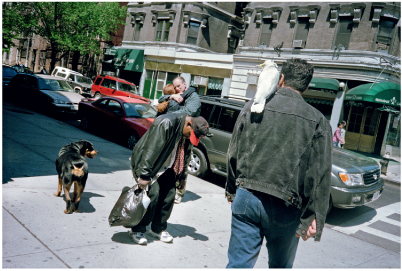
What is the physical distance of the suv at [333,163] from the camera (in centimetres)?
619

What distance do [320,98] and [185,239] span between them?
17.1m

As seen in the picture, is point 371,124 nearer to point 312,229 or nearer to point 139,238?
point 139,238

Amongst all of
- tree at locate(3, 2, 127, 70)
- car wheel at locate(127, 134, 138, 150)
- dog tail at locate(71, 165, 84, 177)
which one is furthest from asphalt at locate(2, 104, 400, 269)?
tree at locate(3, 2, 127, 70)

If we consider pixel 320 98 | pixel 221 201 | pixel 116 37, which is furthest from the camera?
pixel 116 37

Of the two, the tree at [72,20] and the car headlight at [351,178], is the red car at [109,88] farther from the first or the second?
the car headlight at [351,178]

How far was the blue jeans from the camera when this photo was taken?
91.4 inches

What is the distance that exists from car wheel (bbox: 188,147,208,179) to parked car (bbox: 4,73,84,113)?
6.88m

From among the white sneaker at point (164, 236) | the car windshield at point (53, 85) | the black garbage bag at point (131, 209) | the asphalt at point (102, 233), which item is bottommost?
the asphalt at point (102, 233)

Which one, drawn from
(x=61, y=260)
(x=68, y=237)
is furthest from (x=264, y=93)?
(x=68, y=237)

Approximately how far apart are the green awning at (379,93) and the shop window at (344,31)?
9.69 feet

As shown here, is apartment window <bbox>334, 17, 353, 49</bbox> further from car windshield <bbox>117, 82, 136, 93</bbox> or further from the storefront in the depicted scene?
car windshield <bbox>117, 82, 136, 93</bbox>

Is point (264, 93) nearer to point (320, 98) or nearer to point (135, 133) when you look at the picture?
point (135, 133)

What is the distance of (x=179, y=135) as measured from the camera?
3852 millimetres

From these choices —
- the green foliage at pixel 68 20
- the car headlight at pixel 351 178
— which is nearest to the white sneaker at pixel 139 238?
the car headlight at pixel 351 178
